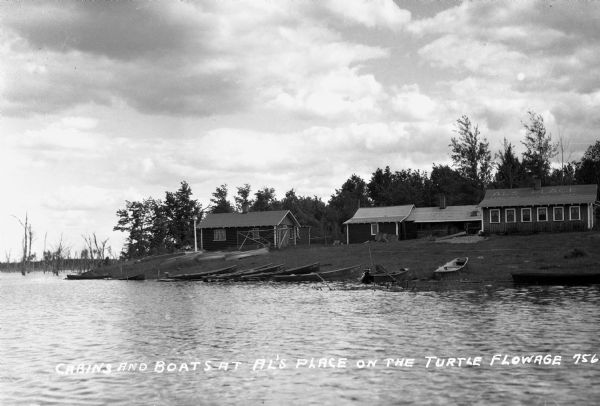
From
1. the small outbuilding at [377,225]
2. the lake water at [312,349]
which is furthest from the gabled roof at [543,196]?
the lake water at [312,349]

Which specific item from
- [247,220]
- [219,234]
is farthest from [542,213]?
[219,234]

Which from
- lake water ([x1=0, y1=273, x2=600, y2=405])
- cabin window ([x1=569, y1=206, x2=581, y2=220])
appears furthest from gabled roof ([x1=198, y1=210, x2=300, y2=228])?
lake water ([x1=0, y1=273, x2=600, y2=405])

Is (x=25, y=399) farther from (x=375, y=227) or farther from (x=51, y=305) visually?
(x=375, y=227)

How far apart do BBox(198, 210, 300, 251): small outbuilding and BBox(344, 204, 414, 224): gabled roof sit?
862 cm

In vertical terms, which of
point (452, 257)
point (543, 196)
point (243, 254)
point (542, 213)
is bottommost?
point (452, 257)

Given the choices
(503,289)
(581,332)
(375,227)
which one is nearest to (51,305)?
(503,289)

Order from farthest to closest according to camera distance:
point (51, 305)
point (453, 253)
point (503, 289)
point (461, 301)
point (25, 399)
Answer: point (453, 253), point (51, 305), point (503, 289), point (461, 301), point (25, 399)

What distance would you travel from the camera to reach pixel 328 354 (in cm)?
1966

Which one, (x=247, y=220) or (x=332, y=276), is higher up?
(x=247, y=220)

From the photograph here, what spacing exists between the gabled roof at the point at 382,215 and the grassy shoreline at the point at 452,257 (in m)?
8.91

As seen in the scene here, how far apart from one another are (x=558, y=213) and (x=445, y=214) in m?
14.3

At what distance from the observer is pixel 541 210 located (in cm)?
6688

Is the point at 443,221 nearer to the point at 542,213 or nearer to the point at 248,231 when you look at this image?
the point at 542,213

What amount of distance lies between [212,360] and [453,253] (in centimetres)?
3883
